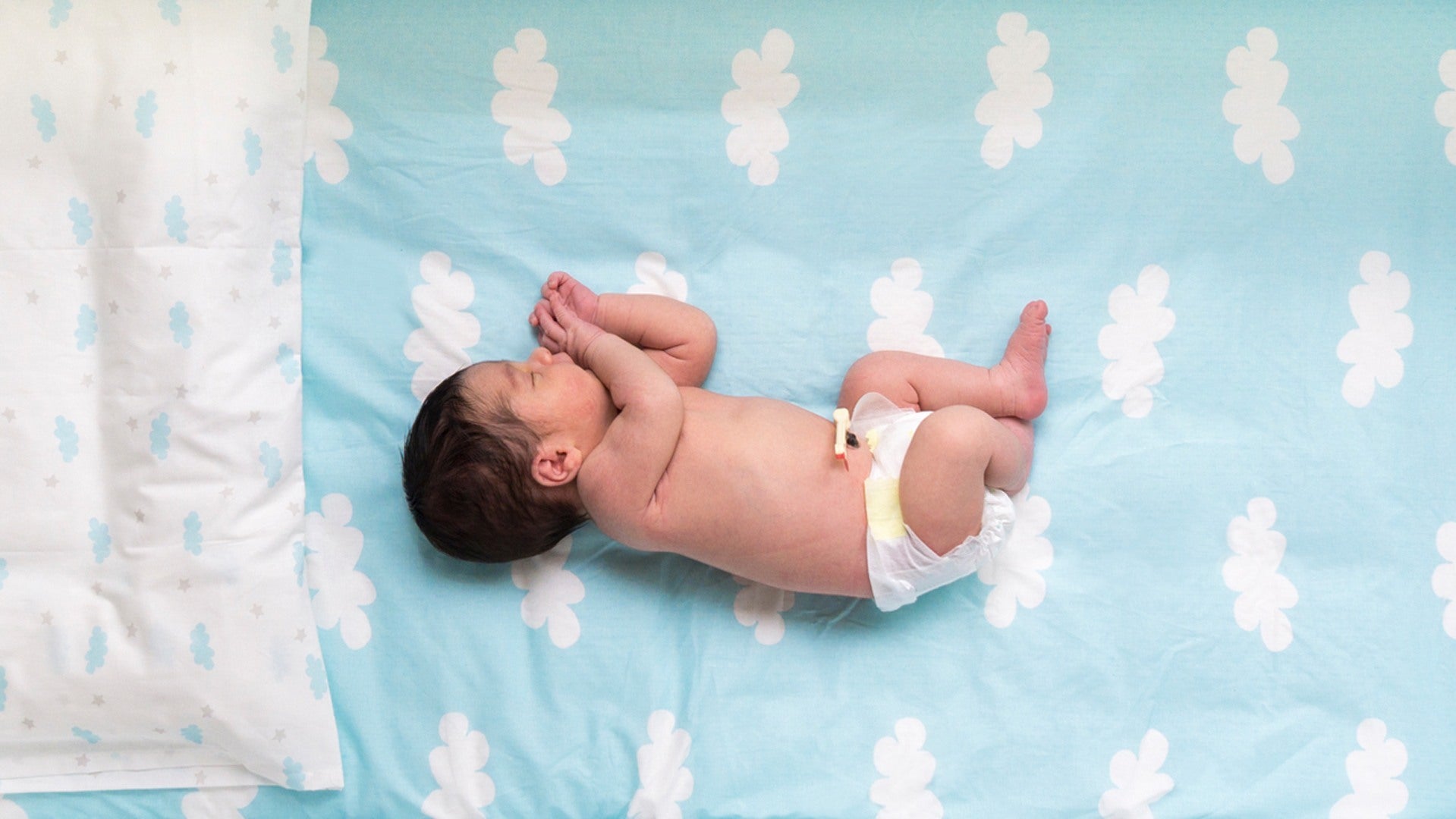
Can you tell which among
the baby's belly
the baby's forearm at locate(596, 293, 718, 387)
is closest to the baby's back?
the baby's belly

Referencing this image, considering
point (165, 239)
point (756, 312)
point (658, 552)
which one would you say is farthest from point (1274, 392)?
point (165, 239)

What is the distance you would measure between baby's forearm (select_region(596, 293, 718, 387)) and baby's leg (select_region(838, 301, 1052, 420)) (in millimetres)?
262

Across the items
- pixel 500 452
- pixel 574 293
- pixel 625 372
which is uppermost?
pixel 574 293

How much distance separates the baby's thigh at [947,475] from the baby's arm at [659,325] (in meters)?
0.40

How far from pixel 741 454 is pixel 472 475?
0.42 m

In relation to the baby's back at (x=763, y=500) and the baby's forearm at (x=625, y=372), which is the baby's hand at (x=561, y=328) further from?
the baby's back at (x=763, y=500)

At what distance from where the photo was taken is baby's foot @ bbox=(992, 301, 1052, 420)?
1586 mm

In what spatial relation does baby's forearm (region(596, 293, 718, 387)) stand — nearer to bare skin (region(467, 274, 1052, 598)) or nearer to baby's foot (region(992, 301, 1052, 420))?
bare skin (region(467, 274, 1052, 598))

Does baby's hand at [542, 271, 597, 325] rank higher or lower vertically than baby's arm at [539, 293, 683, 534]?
higher

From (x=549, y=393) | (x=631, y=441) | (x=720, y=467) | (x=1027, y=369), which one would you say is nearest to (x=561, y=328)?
(x=549, y=393)

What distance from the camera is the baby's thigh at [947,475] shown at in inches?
56.6

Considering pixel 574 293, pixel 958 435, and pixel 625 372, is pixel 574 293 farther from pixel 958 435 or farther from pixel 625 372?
pixel 958 435

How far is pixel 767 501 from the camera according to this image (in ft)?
4.88

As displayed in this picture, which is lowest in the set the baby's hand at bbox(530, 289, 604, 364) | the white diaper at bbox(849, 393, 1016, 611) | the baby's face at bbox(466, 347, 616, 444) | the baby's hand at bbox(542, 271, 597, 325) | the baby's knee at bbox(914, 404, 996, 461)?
the white diaper at bbox(849, 393, 1016, 611)
